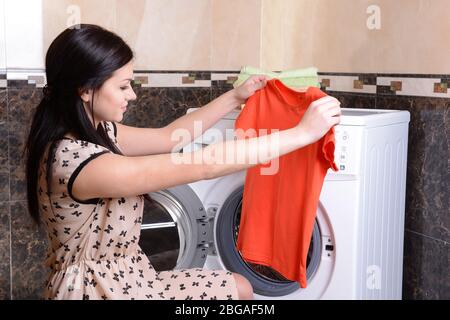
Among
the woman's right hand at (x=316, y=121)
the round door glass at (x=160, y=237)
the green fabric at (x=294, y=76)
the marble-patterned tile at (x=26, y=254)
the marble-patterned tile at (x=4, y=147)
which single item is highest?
the green fabric at (x=294, y=76)

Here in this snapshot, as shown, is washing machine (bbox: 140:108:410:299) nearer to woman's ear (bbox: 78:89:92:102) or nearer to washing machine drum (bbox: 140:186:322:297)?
washing machine drum (bbox: 140:186:322:297)

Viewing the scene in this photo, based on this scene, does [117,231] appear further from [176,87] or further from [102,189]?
[176,87]

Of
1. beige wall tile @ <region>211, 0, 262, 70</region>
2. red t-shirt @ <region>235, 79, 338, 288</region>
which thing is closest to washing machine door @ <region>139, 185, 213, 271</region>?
red t-shirt @ <region>235, 79, 338, 288</region>

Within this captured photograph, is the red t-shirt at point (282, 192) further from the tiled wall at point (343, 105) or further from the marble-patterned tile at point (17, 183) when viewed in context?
the marble-patterned tile at point (17, 183)

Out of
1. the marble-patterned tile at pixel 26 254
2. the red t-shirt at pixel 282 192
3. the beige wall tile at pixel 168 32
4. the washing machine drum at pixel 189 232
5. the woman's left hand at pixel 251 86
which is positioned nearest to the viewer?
the red t-shirt at pixel 282 192

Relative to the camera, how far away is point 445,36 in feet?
7.69

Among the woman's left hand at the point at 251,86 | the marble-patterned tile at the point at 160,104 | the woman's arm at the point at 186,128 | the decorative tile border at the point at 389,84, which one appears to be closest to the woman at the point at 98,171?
the woman's arm at the point at 186,128

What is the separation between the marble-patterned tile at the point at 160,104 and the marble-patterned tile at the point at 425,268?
138cm

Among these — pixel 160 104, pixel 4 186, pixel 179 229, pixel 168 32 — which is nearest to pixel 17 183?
pixel 4 186

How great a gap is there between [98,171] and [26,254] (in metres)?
1.66

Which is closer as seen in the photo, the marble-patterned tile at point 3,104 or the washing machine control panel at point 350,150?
the washing machine control panel at point 350,150

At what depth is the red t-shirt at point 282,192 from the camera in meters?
1.92

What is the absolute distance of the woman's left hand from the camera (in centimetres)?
204
